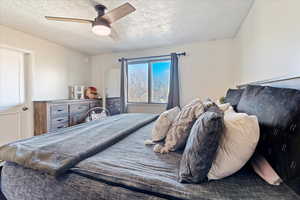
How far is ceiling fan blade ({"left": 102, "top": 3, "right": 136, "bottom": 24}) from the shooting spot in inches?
70.1

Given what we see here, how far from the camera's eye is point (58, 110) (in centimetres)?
331

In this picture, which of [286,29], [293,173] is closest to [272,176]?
[293,173]

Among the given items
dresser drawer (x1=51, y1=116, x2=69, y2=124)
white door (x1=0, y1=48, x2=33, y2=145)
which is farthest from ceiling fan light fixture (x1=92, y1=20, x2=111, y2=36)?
dresser drawer (x1=51, y1=116, x2=69, y2=124)

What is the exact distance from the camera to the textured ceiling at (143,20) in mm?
2088

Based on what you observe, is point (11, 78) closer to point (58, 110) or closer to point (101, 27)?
point (58, 110)

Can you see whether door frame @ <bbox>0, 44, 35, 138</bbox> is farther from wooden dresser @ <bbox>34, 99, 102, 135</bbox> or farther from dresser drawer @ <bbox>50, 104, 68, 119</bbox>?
dresser drawer @ <bbox>50, 104, 68, 119</bbox>

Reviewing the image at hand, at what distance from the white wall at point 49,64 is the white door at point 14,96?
0.17 meters

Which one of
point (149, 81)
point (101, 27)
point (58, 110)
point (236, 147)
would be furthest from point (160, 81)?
point (236, 147)

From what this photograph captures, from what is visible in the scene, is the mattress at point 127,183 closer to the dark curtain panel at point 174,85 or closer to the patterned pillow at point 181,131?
the patterned pillow at point 181,131

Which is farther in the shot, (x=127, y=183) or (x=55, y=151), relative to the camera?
(x=55, y=151)

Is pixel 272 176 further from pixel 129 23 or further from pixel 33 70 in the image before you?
pixel 33 70

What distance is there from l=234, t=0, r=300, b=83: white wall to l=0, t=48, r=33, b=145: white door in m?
4.08

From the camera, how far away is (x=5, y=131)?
2.85 metres

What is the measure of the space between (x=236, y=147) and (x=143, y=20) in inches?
95.1
